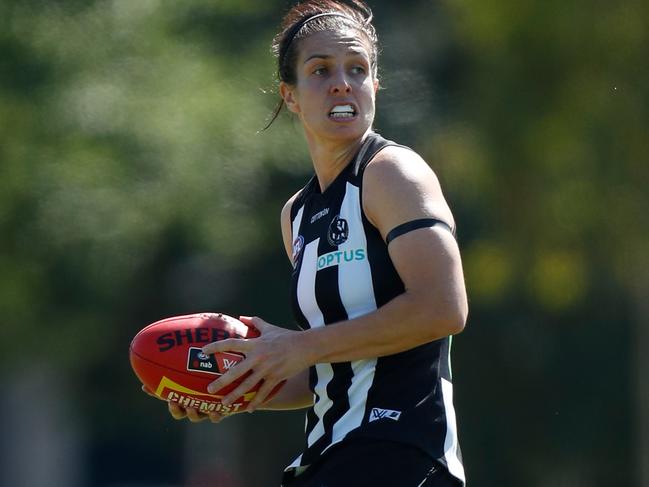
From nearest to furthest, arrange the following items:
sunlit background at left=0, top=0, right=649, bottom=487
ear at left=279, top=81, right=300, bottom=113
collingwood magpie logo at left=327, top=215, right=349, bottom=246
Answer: collingwood magpie logo at left=327, top=215, right=349, bottom=246
ear at left=279, top=81, right=300, bottom=113
sunlit background at left=0, top=0, right=649, bottom=487

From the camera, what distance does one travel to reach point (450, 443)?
3.07 m

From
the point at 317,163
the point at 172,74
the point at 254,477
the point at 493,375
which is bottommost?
the point at 254,477

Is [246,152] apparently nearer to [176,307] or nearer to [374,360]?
[176,307]

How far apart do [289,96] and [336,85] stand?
0.91 feet

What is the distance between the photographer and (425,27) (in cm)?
859

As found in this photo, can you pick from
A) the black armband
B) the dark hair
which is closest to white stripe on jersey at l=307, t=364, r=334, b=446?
the black armband

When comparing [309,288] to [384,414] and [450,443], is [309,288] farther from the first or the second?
[450,443]

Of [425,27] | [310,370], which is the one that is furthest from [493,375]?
[310,370]

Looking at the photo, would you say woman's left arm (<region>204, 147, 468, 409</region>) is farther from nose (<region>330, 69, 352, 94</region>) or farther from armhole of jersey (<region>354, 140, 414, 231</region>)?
nose (<region>330, 69, 352, 94</region>)

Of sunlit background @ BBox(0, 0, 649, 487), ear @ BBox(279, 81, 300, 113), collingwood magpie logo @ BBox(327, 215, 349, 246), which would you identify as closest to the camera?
collingwood magpie logo @ BBox(327, 215, 349, 246)

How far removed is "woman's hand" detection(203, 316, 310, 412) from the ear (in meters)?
0.75

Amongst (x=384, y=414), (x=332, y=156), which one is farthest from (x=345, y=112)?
(x=384, y=414)

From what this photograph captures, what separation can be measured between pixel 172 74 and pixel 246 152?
75cm

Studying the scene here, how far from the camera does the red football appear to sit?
333 centimetres
